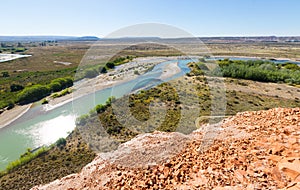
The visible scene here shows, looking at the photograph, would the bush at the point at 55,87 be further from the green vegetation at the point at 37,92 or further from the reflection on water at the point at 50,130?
the reflection on water at the point at 50,130

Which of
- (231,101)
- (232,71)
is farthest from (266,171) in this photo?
(232,71)

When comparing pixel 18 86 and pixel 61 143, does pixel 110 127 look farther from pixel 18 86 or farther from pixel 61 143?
pixel 18 86

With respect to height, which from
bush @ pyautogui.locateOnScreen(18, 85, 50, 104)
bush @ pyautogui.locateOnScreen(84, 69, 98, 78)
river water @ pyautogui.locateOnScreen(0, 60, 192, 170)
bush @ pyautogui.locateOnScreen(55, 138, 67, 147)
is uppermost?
bush @ pyautogui.locateOnScreen(84, 69, 98, 78)

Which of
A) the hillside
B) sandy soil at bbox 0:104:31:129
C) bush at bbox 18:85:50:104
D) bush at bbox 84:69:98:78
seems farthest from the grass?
bush at bbox 84:69:98:78

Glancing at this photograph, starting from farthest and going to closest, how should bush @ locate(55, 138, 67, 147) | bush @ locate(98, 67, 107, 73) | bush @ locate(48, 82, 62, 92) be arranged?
bush @ locate(98, 67, 107, 73) < bush @ locate(48, 82, 62, 92) < bush @ locate(55, 138, 67, 147)

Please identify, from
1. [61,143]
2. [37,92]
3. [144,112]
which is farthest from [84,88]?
[61,143]

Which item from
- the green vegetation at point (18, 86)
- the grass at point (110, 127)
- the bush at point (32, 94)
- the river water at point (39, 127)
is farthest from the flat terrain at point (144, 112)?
the bush at point (32, 94)

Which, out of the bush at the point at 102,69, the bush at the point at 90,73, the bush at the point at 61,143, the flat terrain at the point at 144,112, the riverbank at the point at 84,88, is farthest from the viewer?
the bush at the point at 102,69

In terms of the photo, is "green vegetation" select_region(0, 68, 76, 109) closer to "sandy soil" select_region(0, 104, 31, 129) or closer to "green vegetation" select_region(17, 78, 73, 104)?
"green vegetation" select_region(17, 78, 73, 104)

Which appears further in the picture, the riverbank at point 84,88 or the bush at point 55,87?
the bush at point 55,87
